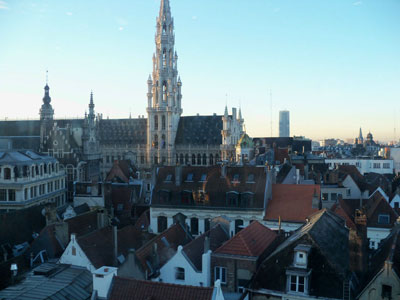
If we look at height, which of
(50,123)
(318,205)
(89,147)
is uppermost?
(50,123)

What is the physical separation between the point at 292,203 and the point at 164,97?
80.2 metres

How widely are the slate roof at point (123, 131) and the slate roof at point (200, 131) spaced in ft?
37.0

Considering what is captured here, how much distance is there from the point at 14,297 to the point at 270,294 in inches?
571

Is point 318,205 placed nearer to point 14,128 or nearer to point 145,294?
point 145,294

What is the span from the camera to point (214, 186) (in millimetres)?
40781

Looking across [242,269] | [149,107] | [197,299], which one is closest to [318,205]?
[242,269]

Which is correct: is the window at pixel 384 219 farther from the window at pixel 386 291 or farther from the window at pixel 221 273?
the window at pixel 221 273

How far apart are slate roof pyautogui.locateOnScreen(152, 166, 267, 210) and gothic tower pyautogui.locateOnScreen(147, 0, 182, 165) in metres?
67.6

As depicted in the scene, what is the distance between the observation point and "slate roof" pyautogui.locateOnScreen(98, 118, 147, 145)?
117 metres

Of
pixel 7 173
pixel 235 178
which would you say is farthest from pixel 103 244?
pixel 7 173

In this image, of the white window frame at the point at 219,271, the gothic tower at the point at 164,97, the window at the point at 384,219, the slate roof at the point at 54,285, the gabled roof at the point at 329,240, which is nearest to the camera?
the slate roof at the point at 54,285

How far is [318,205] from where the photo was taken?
1479 inches

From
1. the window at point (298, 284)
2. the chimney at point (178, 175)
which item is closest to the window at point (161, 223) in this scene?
the chimney at point (178, 175)

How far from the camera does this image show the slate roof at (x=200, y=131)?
109875 millimetres
